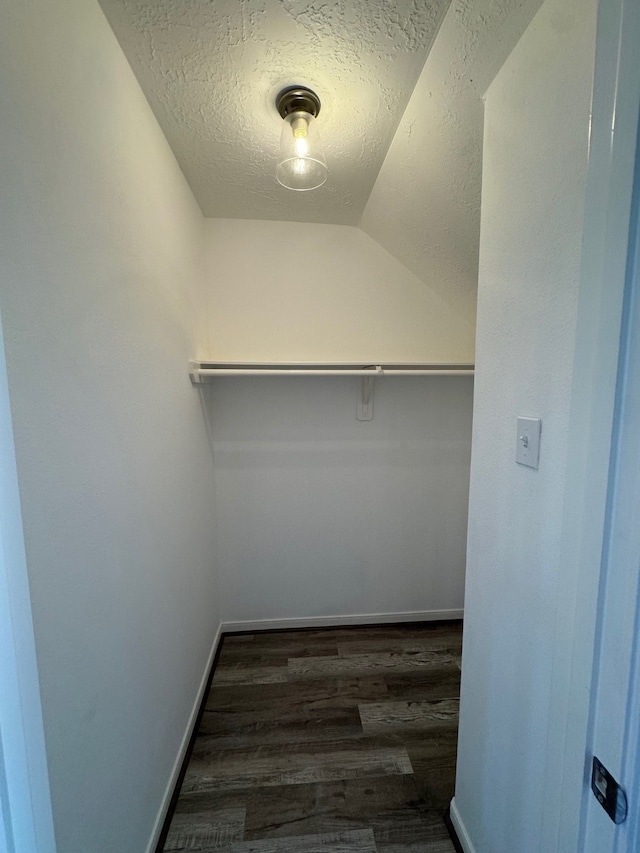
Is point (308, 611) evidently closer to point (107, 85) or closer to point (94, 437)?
point (94, 437)

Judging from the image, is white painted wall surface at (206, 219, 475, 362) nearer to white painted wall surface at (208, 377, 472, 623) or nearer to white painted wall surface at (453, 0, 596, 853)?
white painted wall surface at (208, 377, 472, 623)

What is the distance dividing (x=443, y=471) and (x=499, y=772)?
4.47ft

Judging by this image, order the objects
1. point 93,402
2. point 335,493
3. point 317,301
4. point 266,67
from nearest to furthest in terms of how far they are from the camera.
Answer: point 93,402 < point 266,67 < point 317,301 < point 335,493

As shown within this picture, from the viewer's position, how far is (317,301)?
73.0 inches

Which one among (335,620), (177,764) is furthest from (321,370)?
(177,764)

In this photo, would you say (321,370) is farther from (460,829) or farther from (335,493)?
(460,829)

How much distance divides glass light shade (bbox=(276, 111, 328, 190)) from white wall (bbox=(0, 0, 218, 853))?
0.45 metres

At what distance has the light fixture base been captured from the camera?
100 centimetres

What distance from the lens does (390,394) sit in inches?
76.7

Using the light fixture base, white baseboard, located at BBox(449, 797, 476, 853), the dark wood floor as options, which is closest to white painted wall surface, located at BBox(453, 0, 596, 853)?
white baseboard, located at BBox(449, 797, 476, 853)

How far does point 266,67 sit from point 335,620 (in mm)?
2613

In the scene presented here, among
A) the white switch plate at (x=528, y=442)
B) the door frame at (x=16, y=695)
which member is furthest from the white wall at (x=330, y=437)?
the door frame at (x=16, y=695)

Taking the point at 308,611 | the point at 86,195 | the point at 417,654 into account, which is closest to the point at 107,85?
the point at 86,195

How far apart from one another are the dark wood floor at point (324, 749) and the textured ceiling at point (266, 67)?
2.46m
